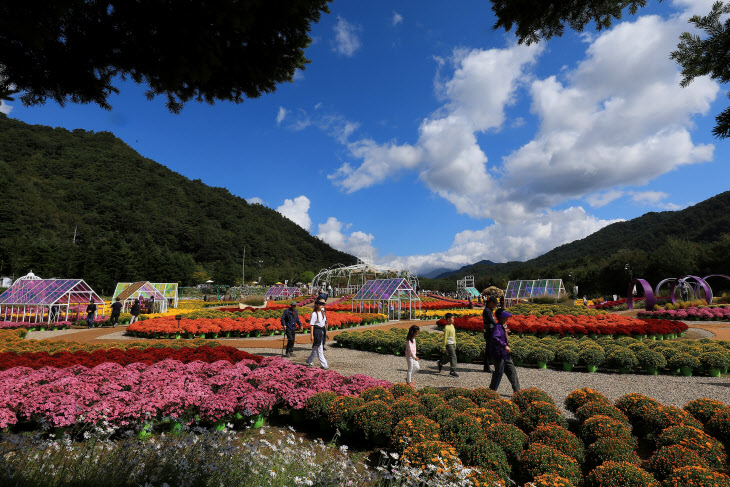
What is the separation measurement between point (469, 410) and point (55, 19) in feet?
17.8

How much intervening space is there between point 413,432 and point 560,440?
1.55 m

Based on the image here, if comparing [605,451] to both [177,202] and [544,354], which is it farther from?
[177,202]

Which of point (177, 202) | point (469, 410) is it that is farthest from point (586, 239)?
point (469, 410)

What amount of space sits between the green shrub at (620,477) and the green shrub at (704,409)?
246 centimetres

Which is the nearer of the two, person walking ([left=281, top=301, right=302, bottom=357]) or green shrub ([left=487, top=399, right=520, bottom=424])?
green shrub ([left=487, top=399, right=520, bottom=424])

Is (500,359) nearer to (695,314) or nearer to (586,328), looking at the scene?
(586,328)

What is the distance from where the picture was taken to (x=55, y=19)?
2484 mm

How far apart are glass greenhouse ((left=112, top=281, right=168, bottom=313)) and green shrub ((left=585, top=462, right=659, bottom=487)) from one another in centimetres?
2901

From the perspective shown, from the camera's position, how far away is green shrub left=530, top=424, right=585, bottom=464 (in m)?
3.73

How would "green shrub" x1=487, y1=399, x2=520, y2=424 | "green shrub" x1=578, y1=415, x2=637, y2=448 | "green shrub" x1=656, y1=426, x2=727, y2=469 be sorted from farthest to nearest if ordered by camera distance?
"green shrub" x1=487, y1=399, x2=520, y2=424, "green shrub" x1=578, y1=415, x2=637, y2=448, "green shrub" x1=656, y1=426, x2=727, y2=469

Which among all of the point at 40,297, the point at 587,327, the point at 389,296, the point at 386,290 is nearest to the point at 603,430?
the point at 587,327

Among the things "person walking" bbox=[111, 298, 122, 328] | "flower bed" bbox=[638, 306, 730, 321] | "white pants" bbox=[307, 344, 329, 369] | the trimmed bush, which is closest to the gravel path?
"white pants" bbox=[307, 344, 329, 369]

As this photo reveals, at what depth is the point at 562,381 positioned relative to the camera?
8195mm

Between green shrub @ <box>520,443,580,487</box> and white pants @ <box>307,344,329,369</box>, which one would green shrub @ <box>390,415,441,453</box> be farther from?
white pants @ <box>307,344,329,369</box>
